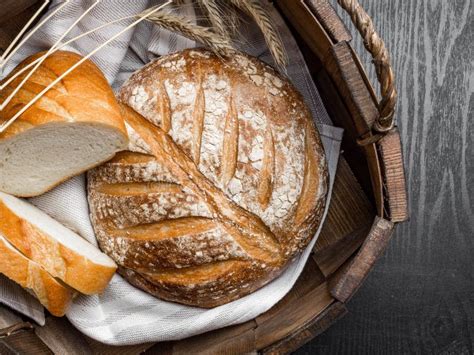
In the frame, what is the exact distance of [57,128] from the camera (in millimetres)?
1550

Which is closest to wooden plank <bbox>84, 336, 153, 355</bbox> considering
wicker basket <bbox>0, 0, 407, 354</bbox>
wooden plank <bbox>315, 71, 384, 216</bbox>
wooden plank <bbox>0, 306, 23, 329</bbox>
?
wicker basket <bbox>0, 0, 407, 354</bbox>

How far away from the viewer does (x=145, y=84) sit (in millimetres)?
1680

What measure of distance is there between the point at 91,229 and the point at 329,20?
0.83 metres

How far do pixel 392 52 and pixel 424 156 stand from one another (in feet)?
1.06

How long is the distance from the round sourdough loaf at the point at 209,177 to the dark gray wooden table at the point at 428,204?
39cm

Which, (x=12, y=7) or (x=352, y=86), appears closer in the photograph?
(x=352, y=86)

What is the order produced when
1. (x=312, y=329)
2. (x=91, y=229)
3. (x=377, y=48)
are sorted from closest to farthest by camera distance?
Answer: 1. (x=377, y=48)
2. (x=312, y=329)
3. (x=91, y=229)

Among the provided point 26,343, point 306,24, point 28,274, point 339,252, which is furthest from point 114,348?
point 306,24

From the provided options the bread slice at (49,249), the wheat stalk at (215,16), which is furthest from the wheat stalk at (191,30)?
the bread slice at (49,249)

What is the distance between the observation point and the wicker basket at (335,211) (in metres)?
1.49

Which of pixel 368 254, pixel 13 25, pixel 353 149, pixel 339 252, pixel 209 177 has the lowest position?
pixel 339 252

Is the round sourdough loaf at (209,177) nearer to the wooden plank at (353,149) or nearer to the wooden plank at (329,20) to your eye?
the wooden plank at (353,149)

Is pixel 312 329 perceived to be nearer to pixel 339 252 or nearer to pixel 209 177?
pixel 339 252

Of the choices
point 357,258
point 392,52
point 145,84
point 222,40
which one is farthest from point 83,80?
point 392,52
